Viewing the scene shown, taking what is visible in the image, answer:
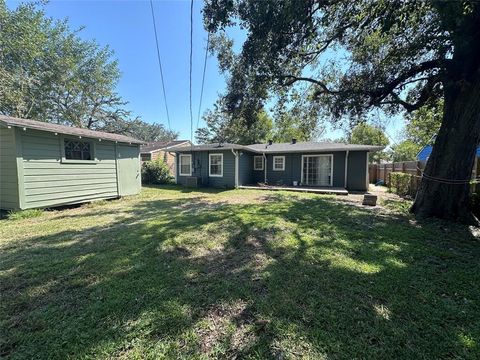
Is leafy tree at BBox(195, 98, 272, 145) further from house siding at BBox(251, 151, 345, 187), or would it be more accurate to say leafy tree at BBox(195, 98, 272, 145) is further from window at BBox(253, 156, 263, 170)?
house siding at BBox(251, 151, 345, 187)

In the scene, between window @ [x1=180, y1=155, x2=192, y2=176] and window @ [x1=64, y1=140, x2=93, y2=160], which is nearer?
window @ [x1=64, y1=140, x2=93, y2=160]

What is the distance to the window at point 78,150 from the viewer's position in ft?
26.1

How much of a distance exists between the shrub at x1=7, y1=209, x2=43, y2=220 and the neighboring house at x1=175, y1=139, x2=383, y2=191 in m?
8.49

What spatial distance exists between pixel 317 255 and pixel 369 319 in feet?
5.01

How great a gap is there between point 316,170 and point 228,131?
59.7ft

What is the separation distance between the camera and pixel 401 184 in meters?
11.2

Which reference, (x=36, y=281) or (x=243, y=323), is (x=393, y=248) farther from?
(x=36, y=281)

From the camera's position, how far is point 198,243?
427cm

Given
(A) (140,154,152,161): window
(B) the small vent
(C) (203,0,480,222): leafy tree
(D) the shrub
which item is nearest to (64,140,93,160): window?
(D) the shrub

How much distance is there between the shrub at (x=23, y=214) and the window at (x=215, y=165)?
355 inches

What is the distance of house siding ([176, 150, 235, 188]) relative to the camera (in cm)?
1395

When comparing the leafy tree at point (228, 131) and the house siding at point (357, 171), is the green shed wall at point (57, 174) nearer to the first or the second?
the house siding at point (357, 171)

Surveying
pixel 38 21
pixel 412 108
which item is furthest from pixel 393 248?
pixel 38 21

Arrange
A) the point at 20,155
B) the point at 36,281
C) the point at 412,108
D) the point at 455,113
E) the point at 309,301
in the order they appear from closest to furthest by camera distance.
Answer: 1. the point at 309,301
2. the point at 36,281
3. the point at 455,113
4. the point at 20,155
5. the point at 412,108
